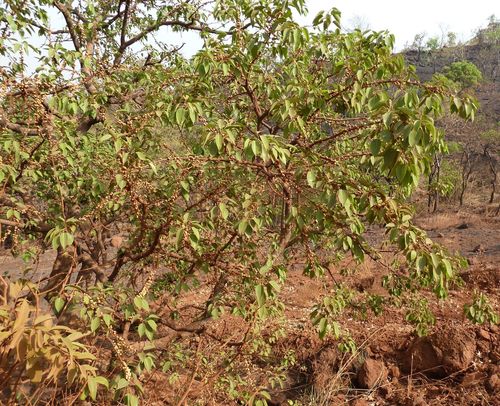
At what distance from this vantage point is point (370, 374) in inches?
187

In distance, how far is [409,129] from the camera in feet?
5.67

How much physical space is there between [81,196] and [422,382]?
4.34 m

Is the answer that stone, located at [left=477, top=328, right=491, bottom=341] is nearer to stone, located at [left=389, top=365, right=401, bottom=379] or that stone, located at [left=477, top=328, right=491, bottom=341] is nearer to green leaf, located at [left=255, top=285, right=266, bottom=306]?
stone, located at [left=389, top=365, right=401, bottom=379]

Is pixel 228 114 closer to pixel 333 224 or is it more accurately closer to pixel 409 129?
pixel 333 224

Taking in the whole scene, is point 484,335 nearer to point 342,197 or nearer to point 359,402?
point 359,402

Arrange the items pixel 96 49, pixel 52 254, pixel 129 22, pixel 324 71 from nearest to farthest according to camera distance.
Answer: pixel 324 71, pixel 96 49, pixel 129 22, pixel 52 254

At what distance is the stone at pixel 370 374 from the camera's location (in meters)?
4.72

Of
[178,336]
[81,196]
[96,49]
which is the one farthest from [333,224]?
[96,49]

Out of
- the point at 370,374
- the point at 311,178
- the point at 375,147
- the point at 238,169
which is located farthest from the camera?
the point at 370,374

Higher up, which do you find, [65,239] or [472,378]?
[65,239]

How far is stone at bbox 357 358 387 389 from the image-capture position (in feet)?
15.5

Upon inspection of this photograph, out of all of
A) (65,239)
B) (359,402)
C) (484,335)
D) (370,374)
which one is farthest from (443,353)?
(65,239)

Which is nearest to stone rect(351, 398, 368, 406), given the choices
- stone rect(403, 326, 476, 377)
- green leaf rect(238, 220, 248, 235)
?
stone rect(403, 326, 476, 377)

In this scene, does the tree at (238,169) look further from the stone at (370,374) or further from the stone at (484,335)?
the stone at (484,335)
